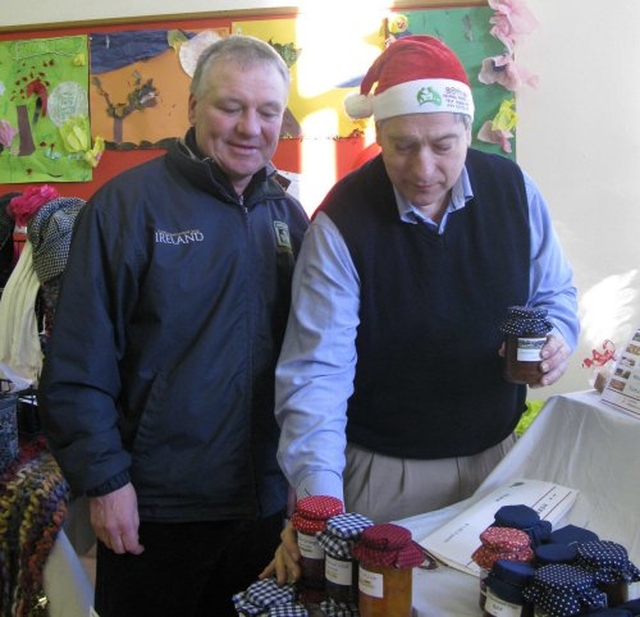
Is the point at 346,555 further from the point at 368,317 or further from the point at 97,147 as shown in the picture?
the point at 97,147

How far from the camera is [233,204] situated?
1.38 m

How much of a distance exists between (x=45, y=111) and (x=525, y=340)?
2.52 m

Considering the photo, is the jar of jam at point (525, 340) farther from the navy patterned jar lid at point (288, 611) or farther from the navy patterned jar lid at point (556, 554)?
the navy patterned jar lid at point (288, 611)

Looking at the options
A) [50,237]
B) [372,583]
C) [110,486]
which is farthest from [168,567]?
[50,237]

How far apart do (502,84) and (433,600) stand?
2.16 meters

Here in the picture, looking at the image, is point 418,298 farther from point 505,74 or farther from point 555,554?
point 505,74

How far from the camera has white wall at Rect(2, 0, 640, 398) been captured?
254 centimetres

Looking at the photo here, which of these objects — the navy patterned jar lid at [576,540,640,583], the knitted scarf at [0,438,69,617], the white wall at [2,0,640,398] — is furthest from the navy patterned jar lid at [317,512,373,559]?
the white wall at [2,0,640,398]

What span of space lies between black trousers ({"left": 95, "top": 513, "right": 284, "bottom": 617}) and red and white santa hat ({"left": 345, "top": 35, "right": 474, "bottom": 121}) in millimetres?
864

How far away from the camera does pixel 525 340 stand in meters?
1.17

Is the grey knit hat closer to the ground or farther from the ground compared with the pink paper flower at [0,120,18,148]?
closer to the ground

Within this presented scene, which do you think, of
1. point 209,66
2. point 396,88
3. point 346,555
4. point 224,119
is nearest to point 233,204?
point 224,119

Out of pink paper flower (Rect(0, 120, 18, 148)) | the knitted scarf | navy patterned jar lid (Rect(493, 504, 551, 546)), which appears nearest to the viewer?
navy patterned jar lid (Rect(493, 504, 551, 546))

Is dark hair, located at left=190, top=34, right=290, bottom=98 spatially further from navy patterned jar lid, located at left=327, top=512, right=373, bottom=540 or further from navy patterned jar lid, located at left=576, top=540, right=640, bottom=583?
navy patterned jar lid, located at left=576, top=540, right=640, bottom=583
